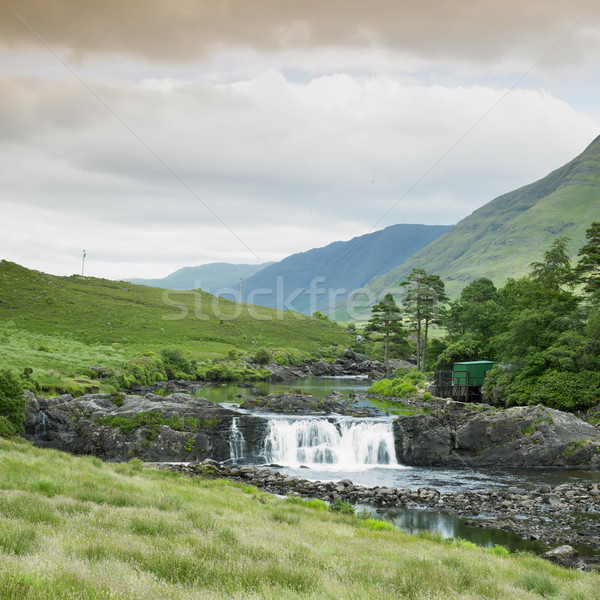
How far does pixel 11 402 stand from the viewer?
3167 centimetres

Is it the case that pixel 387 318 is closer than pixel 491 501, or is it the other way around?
pixel 491 501

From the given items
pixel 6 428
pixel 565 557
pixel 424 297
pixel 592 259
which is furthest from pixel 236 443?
pixel 424 297

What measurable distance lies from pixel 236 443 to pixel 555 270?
4497 centimetres

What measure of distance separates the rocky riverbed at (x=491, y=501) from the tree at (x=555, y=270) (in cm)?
3539

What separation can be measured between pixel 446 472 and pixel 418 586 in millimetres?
28015

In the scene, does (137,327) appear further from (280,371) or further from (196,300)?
(196,300)

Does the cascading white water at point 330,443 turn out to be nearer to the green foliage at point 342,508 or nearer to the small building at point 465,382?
the green foliage at point 342,508

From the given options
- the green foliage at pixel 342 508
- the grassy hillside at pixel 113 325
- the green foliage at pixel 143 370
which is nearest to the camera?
the green foliage at pixel 342 508

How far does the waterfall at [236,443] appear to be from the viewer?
119 feet

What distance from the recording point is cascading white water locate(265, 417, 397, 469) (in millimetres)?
37156

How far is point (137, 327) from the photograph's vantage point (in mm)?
111438

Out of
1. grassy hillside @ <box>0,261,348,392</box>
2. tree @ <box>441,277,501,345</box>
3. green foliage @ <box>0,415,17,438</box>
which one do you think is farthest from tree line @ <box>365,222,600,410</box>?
grassy hillside @ <box>0,261,348,392</box>

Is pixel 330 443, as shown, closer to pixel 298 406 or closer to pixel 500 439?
pixel 298 406

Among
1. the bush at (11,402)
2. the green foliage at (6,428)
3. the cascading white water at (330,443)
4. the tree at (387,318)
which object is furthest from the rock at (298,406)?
the tree at (387,318)
